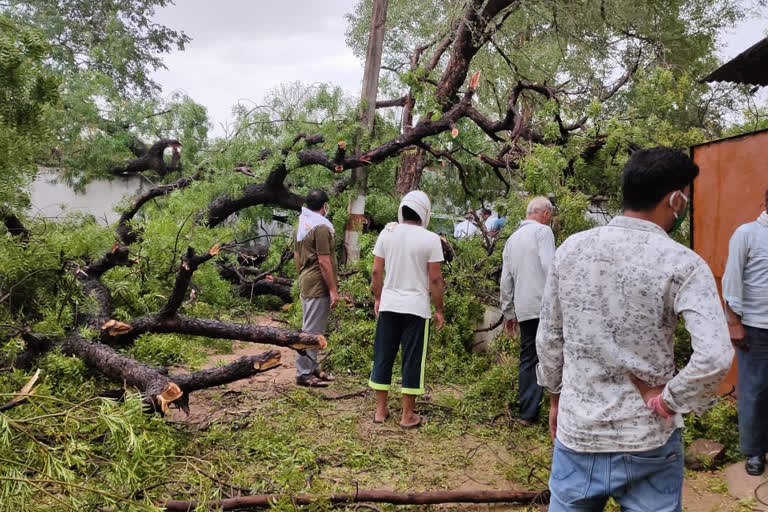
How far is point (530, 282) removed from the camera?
487cm

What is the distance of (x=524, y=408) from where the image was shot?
4.95 m

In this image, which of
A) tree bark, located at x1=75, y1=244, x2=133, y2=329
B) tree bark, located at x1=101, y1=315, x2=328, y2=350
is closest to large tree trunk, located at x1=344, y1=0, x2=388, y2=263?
tree bark, located at x1=75, y1=244, x2=133, y2=329

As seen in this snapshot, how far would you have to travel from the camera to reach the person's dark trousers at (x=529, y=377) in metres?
4.88

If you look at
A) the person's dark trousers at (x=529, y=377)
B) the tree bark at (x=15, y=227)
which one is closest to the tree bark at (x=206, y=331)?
the tree bark at (x=15, y=227)

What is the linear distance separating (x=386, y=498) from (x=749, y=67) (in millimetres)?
6397

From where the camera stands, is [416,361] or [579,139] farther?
[579,139]

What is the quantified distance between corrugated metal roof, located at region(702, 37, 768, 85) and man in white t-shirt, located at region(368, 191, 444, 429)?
13.6 feet

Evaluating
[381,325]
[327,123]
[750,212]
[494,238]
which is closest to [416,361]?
[381,325]

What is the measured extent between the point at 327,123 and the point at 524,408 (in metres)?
5.75

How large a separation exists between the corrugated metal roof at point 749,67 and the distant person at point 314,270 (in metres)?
4.73

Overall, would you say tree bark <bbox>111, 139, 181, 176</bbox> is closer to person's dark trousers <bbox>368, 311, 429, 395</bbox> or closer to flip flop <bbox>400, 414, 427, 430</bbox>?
person's dark trousers <bbox>368, 311, 429, 395</bbox>

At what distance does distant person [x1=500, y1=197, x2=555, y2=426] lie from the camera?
4844 mm

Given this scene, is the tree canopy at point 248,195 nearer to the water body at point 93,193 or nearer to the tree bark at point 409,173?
the tree bark at point 409,173

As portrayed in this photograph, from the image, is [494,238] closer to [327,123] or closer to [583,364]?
[327,123]
